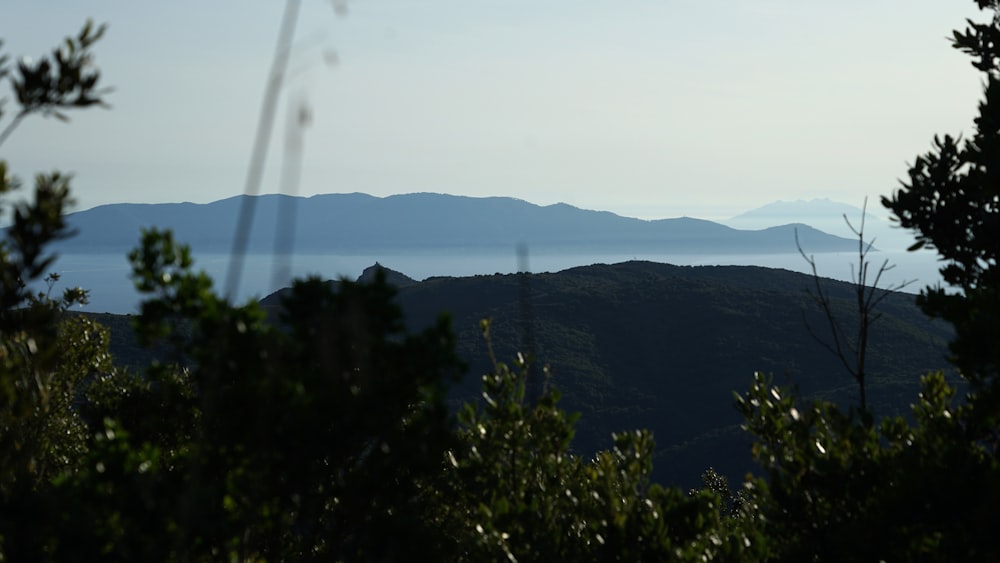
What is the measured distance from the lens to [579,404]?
127562 millimetres

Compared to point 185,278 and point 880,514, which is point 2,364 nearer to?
point 185,278

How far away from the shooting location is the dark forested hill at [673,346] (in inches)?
4685

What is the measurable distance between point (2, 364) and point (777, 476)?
694cm

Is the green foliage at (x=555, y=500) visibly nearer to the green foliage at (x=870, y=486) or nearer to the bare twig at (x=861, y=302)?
the green foliage at (x=870, y=486)

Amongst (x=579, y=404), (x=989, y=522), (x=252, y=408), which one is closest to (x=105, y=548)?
(x=252, y=408)

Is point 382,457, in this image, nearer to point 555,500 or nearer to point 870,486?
point 555,500

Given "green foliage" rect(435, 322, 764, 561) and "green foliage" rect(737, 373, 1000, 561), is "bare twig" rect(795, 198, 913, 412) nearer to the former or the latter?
"green foliage" rect(737, 373, 1000, 561)

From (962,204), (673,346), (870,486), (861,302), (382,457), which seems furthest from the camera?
(673,346)

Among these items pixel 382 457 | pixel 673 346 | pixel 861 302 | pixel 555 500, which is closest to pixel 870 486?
pixel 861 302

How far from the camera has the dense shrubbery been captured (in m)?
6.04

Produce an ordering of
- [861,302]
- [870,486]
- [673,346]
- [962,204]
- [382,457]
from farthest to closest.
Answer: [673,346]
[962,204]
[861,302]
[870,486]
[382,457]

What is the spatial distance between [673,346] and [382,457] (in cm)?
14677

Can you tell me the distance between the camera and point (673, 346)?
15050 cm

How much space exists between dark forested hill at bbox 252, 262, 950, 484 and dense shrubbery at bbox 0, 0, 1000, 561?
97.5 metres
